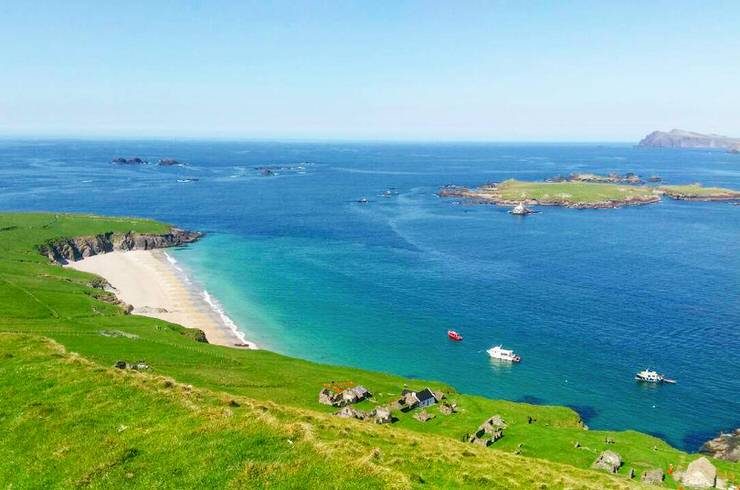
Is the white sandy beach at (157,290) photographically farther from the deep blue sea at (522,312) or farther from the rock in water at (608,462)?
the rock in water at (608,462)

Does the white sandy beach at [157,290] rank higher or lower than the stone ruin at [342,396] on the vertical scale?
lower

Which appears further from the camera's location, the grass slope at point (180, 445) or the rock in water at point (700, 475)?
the rock in water at point (700, 475)

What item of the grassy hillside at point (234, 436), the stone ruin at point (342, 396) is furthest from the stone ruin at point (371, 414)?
the stone ruin at point (342, 396)

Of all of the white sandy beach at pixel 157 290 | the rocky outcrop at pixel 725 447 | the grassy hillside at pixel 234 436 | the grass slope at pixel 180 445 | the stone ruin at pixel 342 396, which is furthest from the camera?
the white sandy beach at pixel 157 290

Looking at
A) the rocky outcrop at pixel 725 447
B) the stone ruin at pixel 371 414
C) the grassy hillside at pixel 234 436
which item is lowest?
the rocky outcrop at pixel 725 447

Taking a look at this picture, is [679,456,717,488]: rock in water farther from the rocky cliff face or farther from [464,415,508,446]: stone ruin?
the rocky cliff face

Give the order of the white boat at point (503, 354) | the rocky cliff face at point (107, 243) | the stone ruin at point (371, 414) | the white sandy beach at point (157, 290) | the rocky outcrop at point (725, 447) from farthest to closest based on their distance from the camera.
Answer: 1. the rocky cliff face at point (107, 243)
2. the white sandy beach at point (157, 290)
3. the white boat at point (503, 354)
4. the rocky outcrop at point (725, 447)
5. the stone ruin at point (371, 414)
